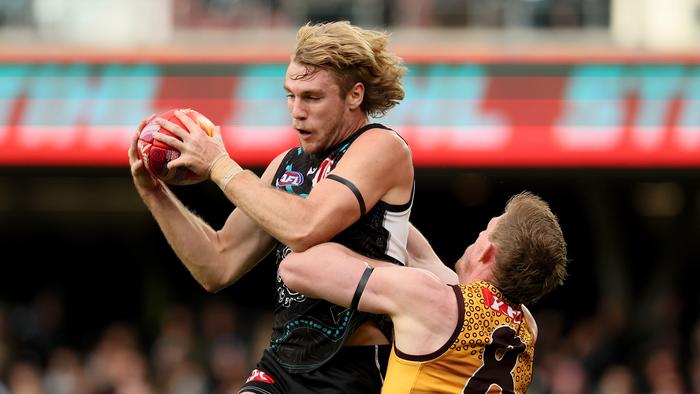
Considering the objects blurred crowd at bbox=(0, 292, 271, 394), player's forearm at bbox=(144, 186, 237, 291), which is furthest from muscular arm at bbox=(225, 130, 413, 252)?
blurred crowd at bbox=(0, 292, 271, 394)

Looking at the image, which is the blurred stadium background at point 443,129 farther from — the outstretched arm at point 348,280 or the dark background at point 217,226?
the outstretched arm at point 348,280

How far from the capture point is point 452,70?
11.6m

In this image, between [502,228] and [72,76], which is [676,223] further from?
[502,228]

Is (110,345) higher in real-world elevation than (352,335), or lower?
lower

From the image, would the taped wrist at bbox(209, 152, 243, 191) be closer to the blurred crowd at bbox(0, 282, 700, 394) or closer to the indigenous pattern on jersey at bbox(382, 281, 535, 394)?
the indigenous pattern on jersey at bbox(382, 281, 535, 394)

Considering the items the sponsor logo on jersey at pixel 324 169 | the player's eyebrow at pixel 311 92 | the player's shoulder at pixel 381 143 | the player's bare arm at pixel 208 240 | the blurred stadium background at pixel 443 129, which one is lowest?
the blurred stadium background at pixel 443 129

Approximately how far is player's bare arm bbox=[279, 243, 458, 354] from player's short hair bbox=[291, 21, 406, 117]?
2.20 ft

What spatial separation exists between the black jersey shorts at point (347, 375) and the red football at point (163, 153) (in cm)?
79

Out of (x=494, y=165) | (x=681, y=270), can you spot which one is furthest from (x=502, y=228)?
(x=681, y=270)

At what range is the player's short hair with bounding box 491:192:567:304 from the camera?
4.26 m

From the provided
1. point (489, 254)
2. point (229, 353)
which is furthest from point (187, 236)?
point (229, 353)

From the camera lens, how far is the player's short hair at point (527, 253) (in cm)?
426

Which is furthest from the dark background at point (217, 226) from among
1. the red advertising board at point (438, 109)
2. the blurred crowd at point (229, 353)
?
the red advertising board at point (438, 109)

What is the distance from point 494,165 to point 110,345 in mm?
4274
